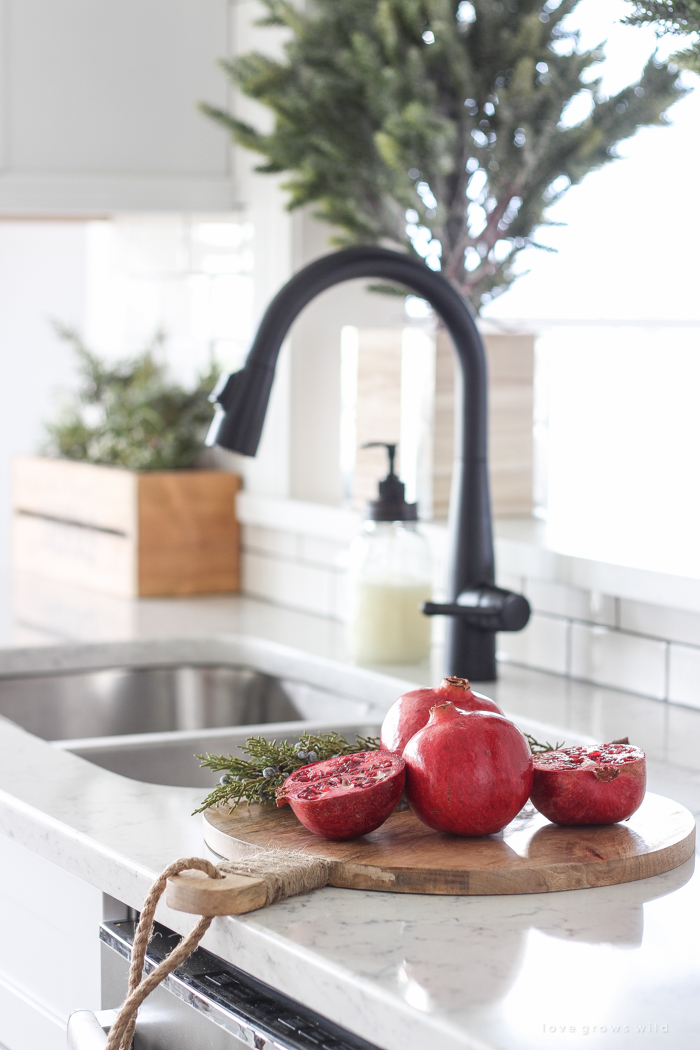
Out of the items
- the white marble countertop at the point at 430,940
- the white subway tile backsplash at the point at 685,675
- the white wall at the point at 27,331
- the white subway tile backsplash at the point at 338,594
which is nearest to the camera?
the white marble countertop at the point at 430,940

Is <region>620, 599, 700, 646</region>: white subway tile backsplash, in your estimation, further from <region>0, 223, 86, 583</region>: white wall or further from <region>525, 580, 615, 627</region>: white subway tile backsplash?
<region>0, 223, 86, 583</region>: white wall

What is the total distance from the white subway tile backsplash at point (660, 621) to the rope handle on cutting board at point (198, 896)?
740 millimetres

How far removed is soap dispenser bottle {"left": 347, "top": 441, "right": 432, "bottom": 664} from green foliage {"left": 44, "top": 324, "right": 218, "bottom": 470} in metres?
0.67

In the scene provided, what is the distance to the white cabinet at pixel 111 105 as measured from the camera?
2.06 metres

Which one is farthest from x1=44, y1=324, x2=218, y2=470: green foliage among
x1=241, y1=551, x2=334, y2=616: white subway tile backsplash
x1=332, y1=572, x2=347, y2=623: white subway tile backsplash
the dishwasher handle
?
the dishwasher handle

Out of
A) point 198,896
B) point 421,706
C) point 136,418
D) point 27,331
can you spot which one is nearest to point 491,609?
point 421,706

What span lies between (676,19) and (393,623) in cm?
77

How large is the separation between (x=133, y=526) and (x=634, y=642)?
0.90 metres

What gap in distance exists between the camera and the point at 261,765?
0.94 meters

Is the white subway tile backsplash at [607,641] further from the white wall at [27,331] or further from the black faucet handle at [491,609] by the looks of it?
the white wall at [27,331]

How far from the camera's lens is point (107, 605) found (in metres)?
2.06

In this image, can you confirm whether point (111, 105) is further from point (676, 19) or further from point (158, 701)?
point (676, 19)

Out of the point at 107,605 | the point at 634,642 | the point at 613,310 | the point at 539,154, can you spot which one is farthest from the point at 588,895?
the point at 107,605

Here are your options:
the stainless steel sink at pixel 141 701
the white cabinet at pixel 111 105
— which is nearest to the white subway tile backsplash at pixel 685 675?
the stainless steel sink at pixel 141 701
